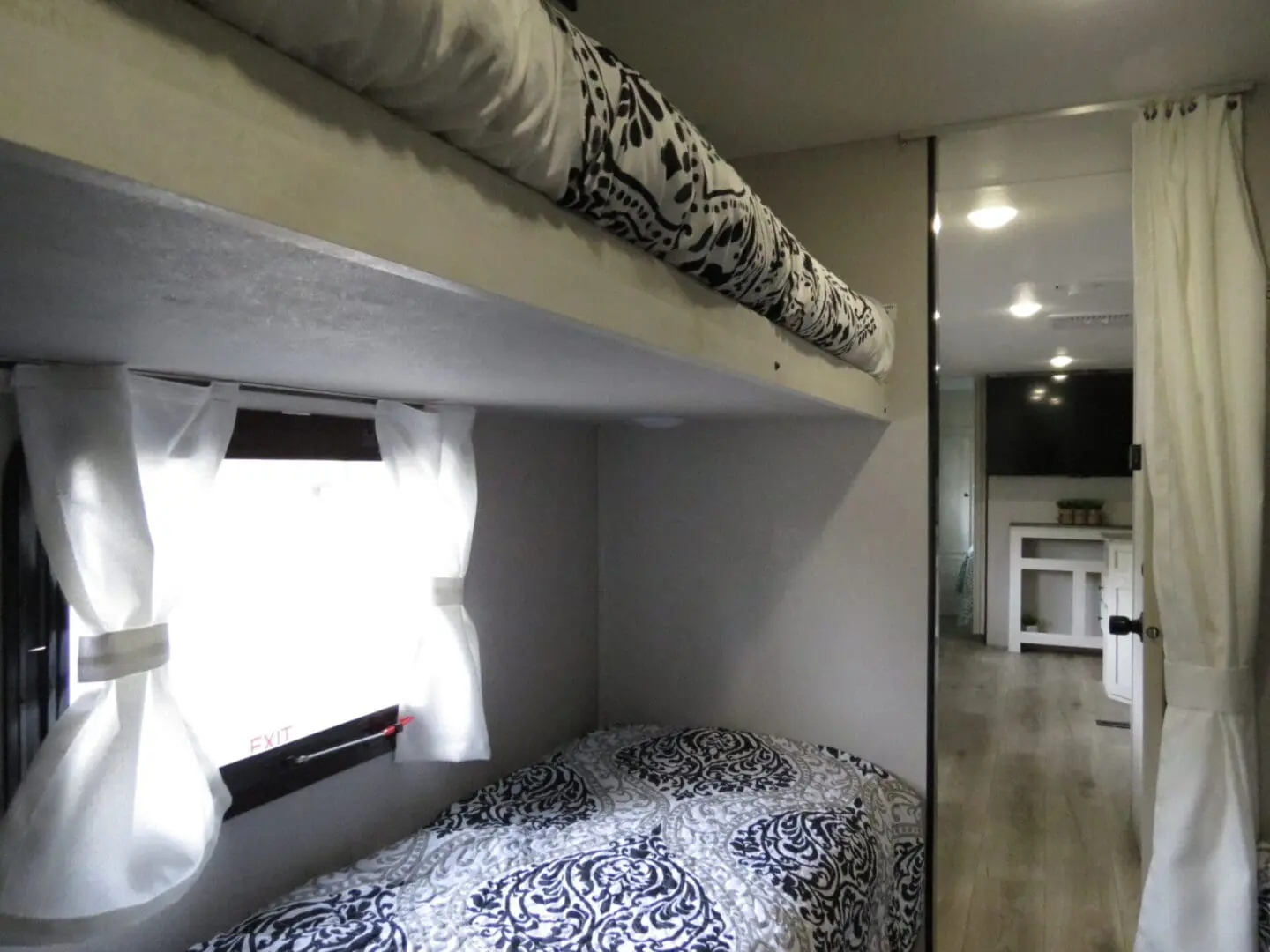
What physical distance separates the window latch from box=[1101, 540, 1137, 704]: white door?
3887 mm

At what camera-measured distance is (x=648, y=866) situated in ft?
4.66

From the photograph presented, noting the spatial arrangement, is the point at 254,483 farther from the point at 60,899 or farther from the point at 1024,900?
Result: the point at 1024,900

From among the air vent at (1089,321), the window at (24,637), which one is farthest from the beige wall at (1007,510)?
the window at (24,637)

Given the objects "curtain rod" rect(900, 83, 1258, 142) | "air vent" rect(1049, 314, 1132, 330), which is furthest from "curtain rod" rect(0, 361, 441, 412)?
"air vent" rect(1049, 314, 1132, 330)

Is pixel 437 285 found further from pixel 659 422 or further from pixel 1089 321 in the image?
pixel 1089 321

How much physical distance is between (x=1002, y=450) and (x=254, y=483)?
5.53 meters

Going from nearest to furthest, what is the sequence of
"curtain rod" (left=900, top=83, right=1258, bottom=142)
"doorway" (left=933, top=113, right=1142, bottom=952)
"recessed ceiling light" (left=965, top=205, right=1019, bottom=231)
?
"curtain rod" (left=900, top=83, right=1258, bottom=142) < "doorway" (left=933, top=113, right=1142, bottom=952) < "recessed ceiling light" (left=965, top=205, right=1019, bottom=231)

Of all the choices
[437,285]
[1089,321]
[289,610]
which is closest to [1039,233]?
[1089,321]

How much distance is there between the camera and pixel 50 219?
1.48ft

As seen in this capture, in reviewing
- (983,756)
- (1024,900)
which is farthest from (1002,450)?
(1024,900)

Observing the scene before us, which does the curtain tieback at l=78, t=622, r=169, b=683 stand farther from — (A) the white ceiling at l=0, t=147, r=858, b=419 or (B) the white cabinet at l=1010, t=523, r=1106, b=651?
(B) the white cabinet at l=1010, t=523, r=1106, b=651

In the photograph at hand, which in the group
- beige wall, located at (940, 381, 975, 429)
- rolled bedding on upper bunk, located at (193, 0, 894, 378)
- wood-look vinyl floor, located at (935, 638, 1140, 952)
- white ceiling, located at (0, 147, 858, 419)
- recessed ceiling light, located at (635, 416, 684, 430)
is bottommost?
wood-look vinyl floor, located at (935, 638, 1140, 952)

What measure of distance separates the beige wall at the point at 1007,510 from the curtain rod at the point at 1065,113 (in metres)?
4.52

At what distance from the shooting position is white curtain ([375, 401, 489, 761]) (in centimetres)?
168
